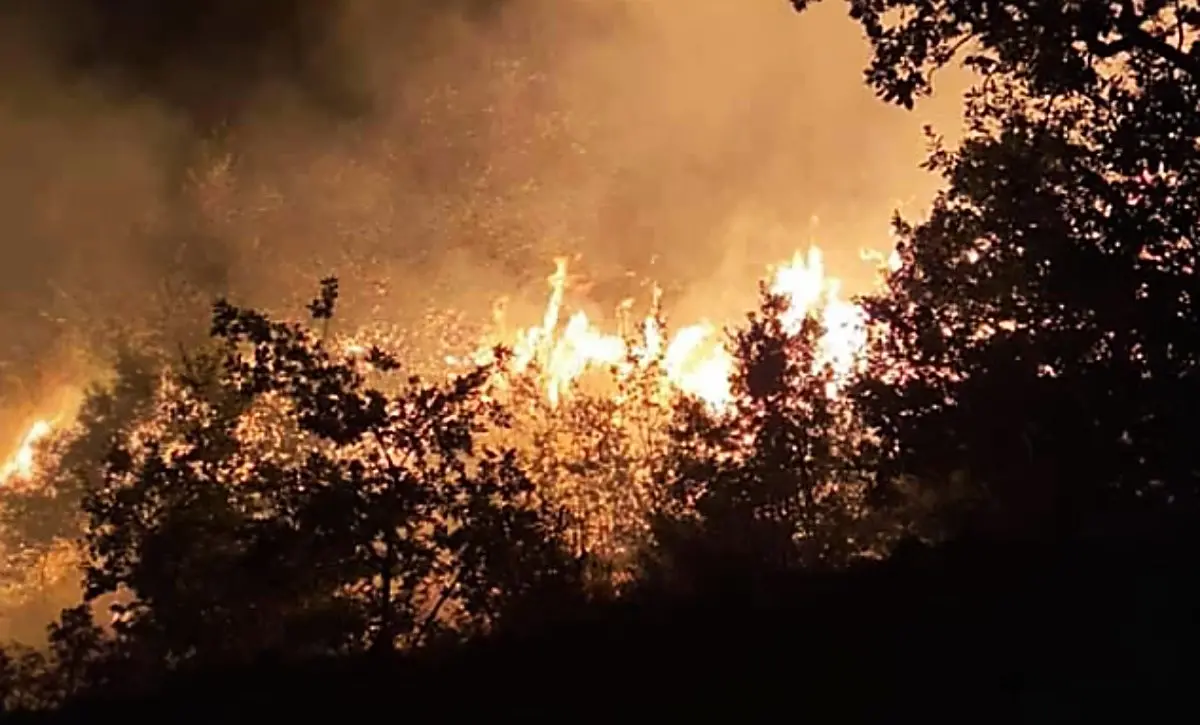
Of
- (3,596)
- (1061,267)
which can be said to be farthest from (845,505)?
(3,596)

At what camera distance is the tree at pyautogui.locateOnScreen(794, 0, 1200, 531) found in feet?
52.5

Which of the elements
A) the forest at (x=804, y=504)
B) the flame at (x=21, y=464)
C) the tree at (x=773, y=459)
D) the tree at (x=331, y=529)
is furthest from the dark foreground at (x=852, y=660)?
the flame at (x=21, y=464)

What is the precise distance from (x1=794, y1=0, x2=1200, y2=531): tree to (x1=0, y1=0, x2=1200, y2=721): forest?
0.06 meters

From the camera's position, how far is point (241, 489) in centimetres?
Result: 2383

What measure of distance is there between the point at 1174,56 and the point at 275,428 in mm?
18161

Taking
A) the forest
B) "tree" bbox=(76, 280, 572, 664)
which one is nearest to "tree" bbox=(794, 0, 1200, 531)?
the forest

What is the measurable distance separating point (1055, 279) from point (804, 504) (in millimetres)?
11289

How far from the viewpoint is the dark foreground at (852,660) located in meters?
9.04

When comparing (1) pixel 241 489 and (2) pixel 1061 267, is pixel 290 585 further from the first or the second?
(2) pixel 1061 267

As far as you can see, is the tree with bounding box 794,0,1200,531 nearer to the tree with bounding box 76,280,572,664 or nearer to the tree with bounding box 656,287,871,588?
the tree with bounding box 656,287,871,588

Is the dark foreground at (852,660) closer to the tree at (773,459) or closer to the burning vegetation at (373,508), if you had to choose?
the burning vegetation at (373,508)

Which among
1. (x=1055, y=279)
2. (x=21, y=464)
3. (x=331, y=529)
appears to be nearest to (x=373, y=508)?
(x=331, y=529)

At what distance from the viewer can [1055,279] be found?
2230 cm

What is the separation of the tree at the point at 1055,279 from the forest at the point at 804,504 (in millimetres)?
62
